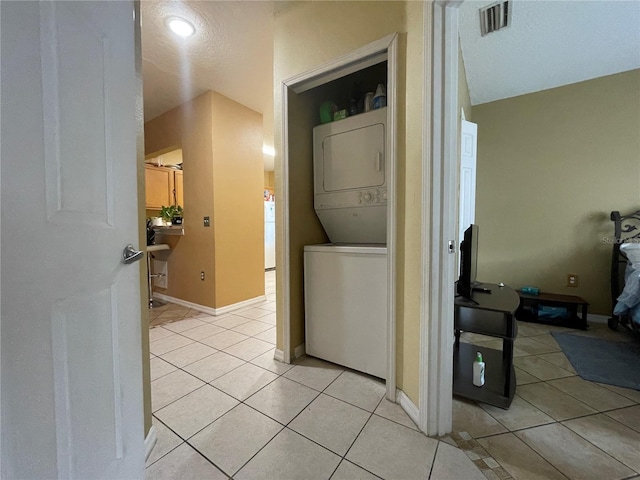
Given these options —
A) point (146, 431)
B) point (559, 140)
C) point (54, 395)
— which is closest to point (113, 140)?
point (54, 395)

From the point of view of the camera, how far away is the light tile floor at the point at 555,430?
40.1 inches

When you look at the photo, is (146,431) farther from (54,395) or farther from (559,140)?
(559,140)

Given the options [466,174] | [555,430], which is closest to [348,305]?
[555,430]

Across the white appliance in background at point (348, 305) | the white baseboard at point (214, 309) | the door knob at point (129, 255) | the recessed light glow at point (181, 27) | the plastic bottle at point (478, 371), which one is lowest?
the white baseboard at point (214, 309)

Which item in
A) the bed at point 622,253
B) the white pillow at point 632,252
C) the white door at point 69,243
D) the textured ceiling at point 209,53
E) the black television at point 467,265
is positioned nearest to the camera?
the white door at point 69,243

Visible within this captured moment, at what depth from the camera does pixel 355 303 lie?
166 cm

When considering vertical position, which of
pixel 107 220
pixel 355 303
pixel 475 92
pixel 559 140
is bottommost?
pixel 355 303

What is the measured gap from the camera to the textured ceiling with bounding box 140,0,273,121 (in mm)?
1738

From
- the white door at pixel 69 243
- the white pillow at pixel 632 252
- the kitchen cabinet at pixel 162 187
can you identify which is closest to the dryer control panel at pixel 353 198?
the white door at pixel 69 243

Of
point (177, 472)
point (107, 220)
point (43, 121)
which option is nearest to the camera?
point (43, 121)

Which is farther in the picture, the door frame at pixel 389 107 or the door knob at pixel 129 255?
the door frame at pixel 389 107

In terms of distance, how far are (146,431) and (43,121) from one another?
1.23 metres

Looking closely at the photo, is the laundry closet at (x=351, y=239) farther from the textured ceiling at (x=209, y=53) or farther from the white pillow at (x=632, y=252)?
the white pillow at (x=632, y=252)

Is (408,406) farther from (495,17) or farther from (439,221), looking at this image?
(495,17)
